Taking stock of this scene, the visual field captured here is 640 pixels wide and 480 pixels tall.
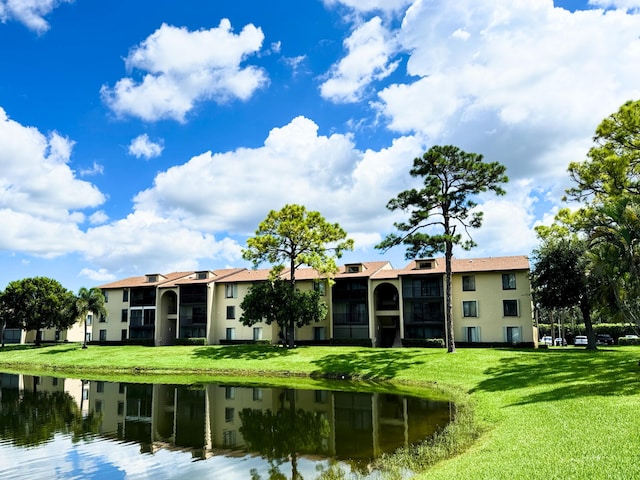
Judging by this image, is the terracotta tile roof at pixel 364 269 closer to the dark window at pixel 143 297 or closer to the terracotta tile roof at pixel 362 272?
the terracotta tile roof at pixel 362 272

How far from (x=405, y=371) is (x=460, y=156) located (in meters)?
18.1

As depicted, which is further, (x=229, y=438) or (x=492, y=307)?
(x=492, y=307)

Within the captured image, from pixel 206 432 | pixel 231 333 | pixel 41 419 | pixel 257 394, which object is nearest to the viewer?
pixel 206 432

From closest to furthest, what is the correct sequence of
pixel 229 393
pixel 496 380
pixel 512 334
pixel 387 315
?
pixel 496 380 < pixel 229 393 < pixel 512 334 < pixel 387 315

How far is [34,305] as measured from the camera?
6488cm

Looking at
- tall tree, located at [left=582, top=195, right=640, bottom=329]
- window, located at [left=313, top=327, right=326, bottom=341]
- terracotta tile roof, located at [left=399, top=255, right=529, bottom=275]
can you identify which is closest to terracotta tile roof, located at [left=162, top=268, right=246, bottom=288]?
window, located at [left=313, top=327, right=326, bottom=341]

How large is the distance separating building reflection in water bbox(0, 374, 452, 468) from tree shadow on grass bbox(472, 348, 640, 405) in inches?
178

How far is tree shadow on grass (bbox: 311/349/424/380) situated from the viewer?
35312mm

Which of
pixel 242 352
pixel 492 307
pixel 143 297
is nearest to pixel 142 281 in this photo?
pixel 143 297

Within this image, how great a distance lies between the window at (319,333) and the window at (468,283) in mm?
16701

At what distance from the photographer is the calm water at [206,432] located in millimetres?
14500

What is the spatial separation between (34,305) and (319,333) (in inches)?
1568

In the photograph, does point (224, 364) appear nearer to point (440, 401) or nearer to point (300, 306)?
point (300, 306)

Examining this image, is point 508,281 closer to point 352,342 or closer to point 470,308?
point 470,308
